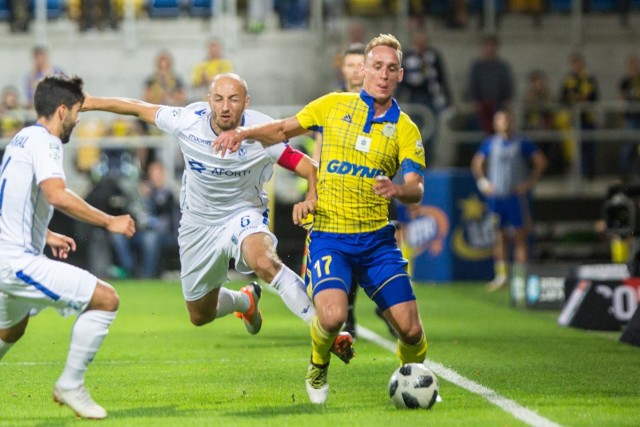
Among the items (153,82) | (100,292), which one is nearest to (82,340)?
(100,292)

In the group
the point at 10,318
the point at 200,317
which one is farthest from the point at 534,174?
the point at 10,318

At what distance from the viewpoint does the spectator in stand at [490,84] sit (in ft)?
71.2

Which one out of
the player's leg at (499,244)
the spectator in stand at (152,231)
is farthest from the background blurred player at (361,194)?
the spectator in stand at (152,231)

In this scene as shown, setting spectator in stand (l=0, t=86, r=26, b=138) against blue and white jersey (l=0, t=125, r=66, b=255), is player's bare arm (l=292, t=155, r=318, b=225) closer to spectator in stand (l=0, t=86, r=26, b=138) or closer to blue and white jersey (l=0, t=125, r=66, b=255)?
blue and white jersey (l=0, t=125, r=66, b=255)

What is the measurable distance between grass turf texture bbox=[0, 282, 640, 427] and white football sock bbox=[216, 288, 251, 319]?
398 mm

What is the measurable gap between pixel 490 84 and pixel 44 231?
1535 centimetres

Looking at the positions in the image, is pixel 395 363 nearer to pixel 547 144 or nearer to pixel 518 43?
pixel 547 144

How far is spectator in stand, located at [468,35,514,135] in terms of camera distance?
2169 cm

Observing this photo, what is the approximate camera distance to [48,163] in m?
6.88

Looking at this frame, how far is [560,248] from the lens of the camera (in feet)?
64.1

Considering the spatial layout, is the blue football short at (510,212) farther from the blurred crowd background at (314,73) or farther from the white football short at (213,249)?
the white football short at (213,249)

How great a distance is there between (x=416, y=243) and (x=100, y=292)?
13.3 metres

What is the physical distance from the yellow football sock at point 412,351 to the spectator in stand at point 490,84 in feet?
46.5

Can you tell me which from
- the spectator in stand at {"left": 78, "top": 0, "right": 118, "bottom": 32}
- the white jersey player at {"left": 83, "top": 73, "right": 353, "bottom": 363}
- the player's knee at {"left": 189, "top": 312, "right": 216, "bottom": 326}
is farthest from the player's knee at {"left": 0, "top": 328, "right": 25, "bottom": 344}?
the spectator in stand at {"left": 78, "top": 0, "right": 118, "bottom": 32}
